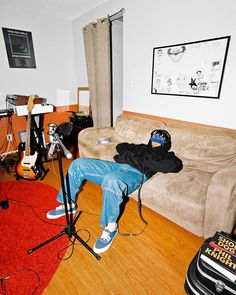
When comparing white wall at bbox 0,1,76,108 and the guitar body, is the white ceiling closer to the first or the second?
white wall at bbox 0,1,76,108

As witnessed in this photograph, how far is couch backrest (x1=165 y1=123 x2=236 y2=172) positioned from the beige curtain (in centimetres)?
139

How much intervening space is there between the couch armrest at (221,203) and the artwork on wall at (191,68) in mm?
927

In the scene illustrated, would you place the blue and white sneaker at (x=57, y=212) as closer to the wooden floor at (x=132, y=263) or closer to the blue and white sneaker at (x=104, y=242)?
the wooden floor at (x=132, y=263)

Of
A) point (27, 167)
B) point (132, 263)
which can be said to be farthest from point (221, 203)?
point (27, 167)

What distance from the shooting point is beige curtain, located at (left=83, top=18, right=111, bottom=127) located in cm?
260

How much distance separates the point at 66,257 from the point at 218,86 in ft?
6.55

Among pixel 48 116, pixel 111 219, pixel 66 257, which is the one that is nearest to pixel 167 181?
pixel 111 219

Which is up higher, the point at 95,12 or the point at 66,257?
the point at 95,12

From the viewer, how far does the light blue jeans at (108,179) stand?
135cm

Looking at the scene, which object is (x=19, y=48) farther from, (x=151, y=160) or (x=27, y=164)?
(x=151, y=160)

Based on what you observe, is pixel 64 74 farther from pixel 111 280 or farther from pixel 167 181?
pixel 111 280

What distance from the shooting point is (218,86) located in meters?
1.68

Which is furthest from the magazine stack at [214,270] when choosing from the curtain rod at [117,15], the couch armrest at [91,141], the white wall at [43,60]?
the white wall at [43,60]

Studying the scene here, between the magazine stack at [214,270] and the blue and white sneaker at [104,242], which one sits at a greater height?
the magazine stack at [214,270]
